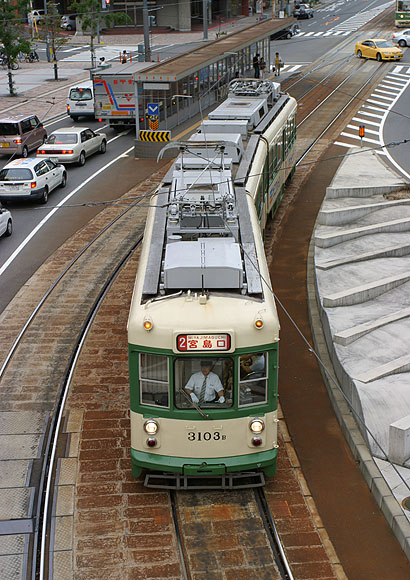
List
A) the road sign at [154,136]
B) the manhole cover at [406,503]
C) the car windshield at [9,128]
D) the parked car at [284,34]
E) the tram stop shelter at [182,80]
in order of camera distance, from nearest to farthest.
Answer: the manhole cover at [406,503]
the road sign at [154,136]
the car windshield at [9,128]
the tram stop shelter at [182,80]
the parked car at [284,34]

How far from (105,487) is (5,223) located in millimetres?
12453

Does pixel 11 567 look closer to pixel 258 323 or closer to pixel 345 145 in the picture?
pixel 258 323

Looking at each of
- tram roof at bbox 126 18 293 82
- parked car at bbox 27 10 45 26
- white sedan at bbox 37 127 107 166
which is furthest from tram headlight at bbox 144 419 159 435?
parked car at bbox 27 10 45 26

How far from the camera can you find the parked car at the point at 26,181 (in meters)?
24.4

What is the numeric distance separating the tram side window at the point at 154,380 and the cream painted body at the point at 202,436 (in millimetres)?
235

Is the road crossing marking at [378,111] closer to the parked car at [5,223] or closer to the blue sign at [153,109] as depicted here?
the blue sign at [153,109]

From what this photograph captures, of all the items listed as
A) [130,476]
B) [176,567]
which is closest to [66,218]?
[130,476]

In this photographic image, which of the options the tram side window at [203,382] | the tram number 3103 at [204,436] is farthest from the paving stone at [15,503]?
the tram side window at [203,382]

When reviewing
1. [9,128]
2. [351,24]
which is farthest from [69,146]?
[351,24]

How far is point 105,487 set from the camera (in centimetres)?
1058

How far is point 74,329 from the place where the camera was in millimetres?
15797

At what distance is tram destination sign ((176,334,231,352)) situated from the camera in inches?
375

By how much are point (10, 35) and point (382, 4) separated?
60.3 meters

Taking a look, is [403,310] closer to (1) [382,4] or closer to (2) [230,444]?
(2) [230,444]
